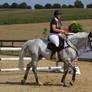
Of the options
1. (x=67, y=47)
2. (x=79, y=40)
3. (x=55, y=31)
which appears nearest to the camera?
(x=55, y=31)

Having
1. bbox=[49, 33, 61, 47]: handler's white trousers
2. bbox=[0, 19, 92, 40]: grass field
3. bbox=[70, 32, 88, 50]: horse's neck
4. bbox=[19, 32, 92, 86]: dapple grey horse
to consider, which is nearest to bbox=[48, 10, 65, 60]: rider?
bbox=[49, 33, 61, 47]: handler's white trousers

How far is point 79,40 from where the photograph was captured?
9.86 m

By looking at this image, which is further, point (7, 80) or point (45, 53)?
point (7, 80)

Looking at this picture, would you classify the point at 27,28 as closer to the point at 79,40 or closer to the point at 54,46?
the point at 79,40

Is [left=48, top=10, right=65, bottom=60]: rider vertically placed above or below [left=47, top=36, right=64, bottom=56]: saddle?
above

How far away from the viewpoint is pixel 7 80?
36.1 feet

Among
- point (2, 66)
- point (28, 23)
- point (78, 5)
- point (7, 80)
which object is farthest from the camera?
point (78, 5)

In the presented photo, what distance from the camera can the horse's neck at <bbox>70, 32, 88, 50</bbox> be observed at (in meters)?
9.84

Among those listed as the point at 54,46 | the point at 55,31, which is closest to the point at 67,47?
the point at 54,46

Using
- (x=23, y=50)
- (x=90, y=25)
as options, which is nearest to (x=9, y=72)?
(x=23, y=50)

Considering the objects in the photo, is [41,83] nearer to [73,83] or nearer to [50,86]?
A: [50,86]

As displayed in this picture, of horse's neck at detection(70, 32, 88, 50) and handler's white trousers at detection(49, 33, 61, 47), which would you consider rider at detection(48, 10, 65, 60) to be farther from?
horse's neck at detection(70, 32, 88, 50)

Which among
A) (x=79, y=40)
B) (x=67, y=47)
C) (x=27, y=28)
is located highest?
(x=79, y=40)

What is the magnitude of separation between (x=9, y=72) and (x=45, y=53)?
409 cm
